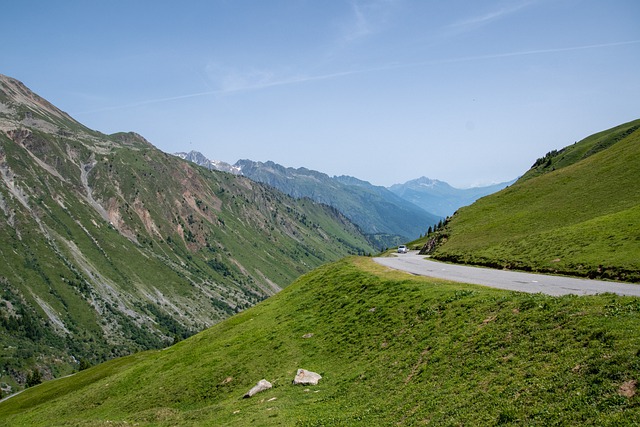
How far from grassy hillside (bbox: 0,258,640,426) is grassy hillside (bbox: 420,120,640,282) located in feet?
57.8

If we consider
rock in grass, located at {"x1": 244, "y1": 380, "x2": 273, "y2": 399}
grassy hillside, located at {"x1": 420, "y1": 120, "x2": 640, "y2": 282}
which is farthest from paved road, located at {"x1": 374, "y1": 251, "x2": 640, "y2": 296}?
rock in grass, located at {"x1": 244, "y1": 380, "x2": 273, "y2": 399}

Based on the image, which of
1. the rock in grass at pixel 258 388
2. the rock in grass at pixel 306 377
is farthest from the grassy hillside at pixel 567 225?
the rock in grass at pixel 258 388

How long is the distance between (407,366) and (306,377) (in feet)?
31.8

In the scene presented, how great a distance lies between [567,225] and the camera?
67312mm

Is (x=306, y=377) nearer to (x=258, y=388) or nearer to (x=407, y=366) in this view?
(x=258, y=388)

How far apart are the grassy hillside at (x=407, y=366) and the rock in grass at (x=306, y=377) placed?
846 millimetres

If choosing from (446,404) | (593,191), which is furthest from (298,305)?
(593,191)

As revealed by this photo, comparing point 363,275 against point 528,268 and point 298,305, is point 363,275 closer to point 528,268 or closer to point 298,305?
point 298,305

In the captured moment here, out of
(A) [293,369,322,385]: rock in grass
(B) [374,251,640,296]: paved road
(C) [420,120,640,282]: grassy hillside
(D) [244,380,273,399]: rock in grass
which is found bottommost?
(D) [244,380,273,399]: rock in grass

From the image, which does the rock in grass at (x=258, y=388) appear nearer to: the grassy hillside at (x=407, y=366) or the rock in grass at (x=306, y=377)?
the grassy hillside at (x=407, y=366)

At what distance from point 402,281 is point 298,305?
58.3 ft

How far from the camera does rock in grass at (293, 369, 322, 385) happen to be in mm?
32312

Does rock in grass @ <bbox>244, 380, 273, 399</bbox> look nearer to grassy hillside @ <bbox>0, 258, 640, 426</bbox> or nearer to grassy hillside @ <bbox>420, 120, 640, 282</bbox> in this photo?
grassy hillside @ <bbox>0, 258, 640, 426</bbox>

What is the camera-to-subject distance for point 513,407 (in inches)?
688
